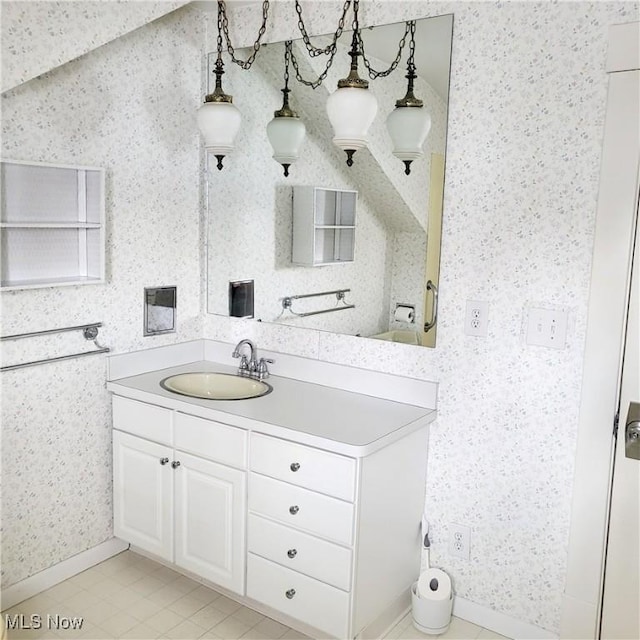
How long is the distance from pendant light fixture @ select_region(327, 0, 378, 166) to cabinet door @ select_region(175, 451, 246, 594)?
1.22 m

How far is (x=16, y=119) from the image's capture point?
7.61 feet

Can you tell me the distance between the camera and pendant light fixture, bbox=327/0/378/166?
89.1 inches

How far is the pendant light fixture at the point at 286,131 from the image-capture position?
271cm

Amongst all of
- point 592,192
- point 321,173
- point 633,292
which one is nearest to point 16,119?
point 321,173

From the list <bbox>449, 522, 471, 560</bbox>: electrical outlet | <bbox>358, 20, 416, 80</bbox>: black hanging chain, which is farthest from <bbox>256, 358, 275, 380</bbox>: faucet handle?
<bbox>358, 20, 416, 80</bbox>: black hanging chain

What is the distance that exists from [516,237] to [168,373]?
5.06 ft

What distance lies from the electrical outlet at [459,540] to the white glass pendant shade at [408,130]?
4.31 feet

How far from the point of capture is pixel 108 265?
8.86ft

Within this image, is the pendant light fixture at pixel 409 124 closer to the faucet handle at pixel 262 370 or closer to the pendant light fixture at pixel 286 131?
the pendant light fixture at pixel 286 131

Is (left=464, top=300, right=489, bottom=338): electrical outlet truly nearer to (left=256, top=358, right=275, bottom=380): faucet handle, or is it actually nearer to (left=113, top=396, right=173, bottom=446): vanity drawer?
(left=256, top=358, right=275, bottom=380): faucet handle

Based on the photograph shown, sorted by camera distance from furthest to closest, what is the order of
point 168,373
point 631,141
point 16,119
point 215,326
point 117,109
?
point 215,326, point 168,373, point 117,109, point 16,119, point 631,141

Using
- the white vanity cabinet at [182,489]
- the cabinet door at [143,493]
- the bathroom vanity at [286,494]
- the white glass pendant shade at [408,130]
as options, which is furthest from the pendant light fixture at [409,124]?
the cabinet door at [143,493]

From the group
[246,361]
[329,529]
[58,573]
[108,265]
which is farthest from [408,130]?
[58,573]

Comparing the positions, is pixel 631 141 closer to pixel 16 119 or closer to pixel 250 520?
pixel 250 520
